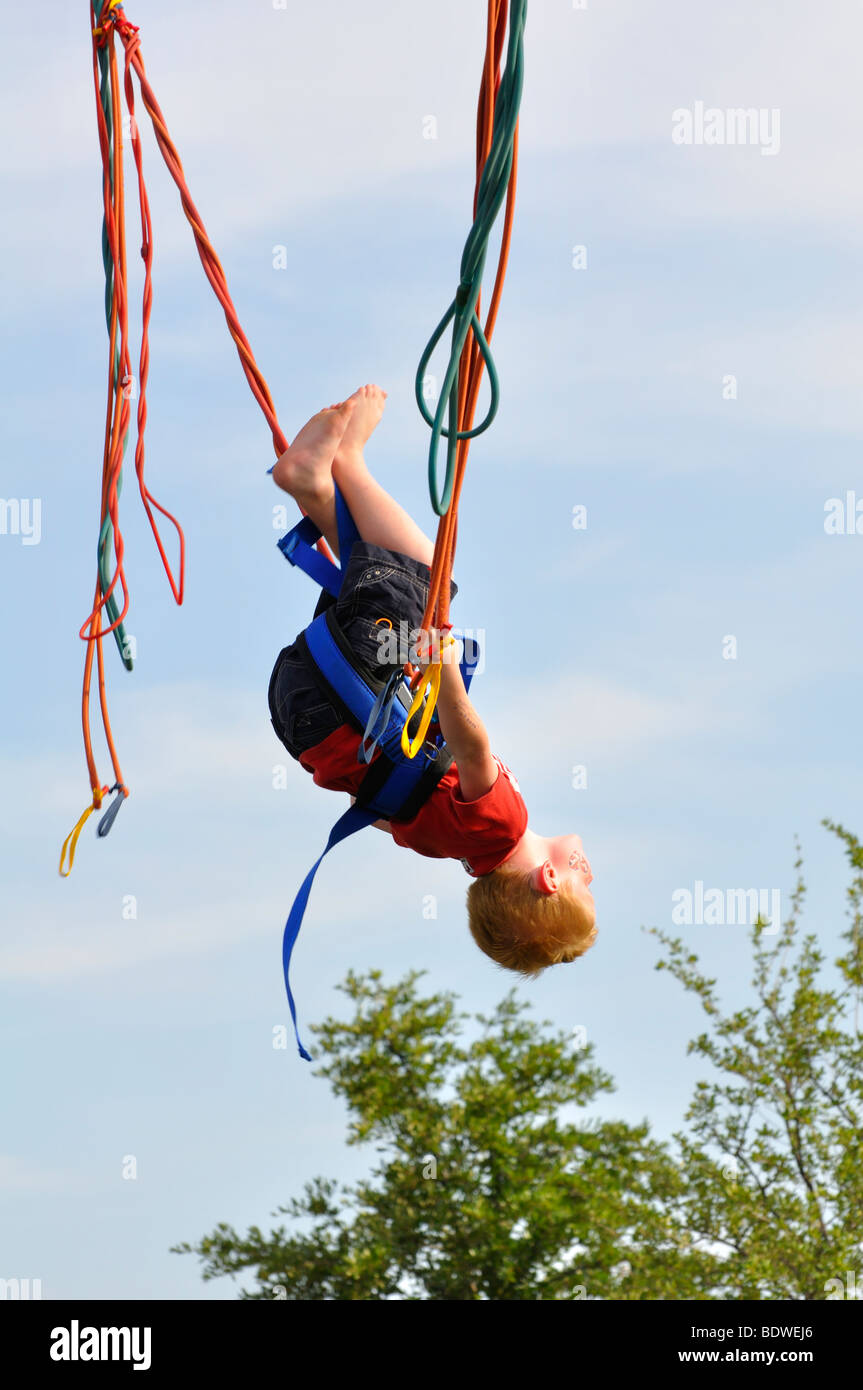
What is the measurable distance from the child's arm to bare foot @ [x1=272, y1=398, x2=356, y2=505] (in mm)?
424

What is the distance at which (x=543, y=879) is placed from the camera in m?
3.09

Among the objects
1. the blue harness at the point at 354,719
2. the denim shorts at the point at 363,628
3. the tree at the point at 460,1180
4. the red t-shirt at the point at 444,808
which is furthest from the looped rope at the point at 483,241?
the tree at the point at 460,1180

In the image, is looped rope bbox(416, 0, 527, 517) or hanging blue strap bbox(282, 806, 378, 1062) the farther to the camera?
hanging blue strap bbox(282, 806, 378, 1062)

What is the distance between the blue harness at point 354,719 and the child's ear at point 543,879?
1.20ft

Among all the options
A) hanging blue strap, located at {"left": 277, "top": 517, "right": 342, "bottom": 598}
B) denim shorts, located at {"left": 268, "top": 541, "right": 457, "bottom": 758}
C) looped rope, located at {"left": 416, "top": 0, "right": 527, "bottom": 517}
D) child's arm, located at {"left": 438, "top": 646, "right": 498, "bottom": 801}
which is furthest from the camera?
hanging blue strap, located at {"left": 277, "top": 517, "right": 342, "bottom": 598}

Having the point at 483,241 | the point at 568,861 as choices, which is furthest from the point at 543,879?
the point at 483,241

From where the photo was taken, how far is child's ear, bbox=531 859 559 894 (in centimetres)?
309

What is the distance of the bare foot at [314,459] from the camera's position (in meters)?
2.65

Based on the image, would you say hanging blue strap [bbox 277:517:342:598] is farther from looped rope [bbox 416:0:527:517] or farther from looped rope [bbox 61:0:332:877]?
looped rope [bbox 416:0:527:517]

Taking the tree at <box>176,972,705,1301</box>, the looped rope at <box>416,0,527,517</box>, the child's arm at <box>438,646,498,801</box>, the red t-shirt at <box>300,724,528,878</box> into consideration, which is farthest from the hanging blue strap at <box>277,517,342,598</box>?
the tree at <box>176,972,705,1301</box>
